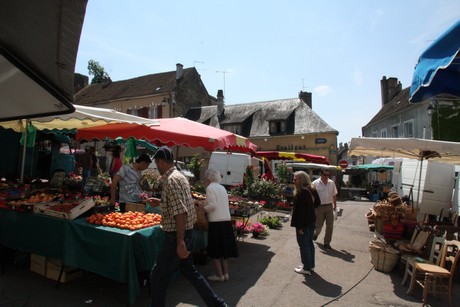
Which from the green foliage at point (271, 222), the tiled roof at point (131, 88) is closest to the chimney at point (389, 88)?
the tiled roof at point (131, 88)

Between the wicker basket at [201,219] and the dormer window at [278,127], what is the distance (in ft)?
77.4

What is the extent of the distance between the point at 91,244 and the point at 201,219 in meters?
1.71

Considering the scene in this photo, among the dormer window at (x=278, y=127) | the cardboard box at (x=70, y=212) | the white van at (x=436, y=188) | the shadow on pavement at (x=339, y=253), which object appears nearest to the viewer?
the cardboard box at (x=70, y=212)

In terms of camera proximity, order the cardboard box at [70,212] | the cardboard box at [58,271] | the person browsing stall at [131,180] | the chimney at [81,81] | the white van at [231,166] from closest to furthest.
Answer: the cardboard box at [70,212] → the cardboard box at [58,271] → the person browsing stall at [131,180] → the white van at [231,166] → the chimney at [81,81]

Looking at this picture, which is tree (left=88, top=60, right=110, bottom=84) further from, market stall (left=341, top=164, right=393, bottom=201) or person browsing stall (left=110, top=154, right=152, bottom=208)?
person browsing stall (left=110, top=154, right=152, bottom=208)

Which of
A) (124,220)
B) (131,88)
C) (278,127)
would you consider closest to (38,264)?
(124,220)

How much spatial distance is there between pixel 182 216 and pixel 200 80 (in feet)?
103

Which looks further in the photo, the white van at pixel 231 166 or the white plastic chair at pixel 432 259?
the white van at pixel 231 166

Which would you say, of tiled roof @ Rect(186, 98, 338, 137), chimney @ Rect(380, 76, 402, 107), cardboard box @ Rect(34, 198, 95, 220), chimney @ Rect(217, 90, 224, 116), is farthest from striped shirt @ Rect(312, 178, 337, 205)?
chimney @ Rect(380, 76, 402, 107)

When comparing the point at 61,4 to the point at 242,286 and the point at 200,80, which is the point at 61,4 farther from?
the point at 200,80

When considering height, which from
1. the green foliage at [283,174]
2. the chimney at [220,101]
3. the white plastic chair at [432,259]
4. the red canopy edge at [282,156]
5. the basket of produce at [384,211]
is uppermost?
the chimney at [220,101]

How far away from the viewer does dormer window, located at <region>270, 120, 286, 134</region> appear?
92.3ft

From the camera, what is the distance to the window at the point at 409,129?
70.9ft

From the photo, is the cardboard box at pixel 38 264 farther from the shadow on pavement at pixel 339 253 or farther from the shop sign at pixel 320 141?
the shop sign at pixel 320 141
